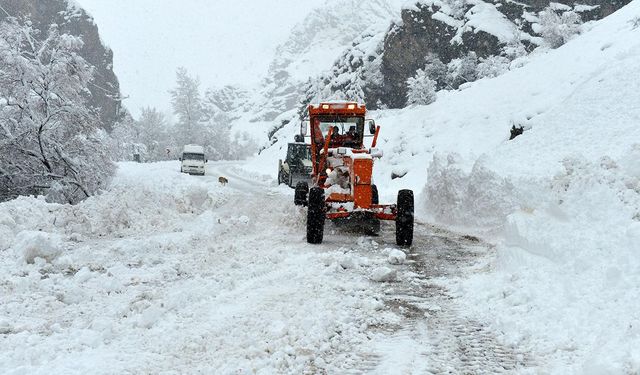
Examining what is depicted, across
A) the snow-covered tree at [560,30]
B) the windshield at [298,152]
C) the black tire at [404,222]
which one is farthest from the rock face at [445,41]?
the black tire at [404,222]

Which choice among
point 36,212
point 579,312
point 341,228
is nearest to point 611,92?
point 341,228

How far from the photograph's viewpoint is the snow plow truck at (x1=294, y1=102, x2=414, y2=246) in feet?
29.4

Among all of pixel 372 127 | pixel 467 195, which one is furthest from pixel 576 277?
pixel 372 127

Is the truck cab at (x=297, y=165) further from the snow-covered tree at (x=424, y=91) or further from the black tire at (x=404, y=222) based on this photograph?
the black tire at (x=404, y=222)

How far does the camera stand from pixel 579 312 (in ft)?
14.6

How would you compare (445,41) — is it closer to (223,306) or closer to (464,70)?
(464,70)

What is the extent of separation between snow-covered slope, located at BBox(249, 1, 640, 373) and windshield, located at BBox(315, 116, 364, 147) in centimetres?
233

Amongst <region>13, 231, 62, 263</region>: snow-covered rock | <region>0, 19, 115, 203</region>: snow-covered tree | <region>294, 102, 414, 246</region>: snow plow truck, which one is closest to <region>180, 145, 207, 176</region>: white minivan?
<region>0, 19, 115, 203</region>: snow-covered tree

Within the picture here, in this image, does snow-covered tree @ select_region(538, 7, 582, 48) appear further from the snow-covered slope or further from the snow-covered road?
the snow-covered road

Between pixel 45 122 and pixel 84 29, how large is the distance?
81726 mm

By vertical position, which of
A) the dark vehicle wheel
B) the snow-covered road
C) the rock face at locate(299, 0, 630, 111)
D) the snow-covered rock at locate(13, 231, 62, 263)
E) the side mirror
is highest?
the rock face at locate(299, 0, 630, 111)

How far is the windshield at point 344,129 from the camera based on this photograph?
1193cm

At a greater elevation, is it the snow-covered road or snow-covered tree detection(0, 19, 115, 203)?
snow-covered tree detection(0, 19, 115, 203)

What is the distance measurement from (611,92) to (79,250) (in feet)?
36.4
